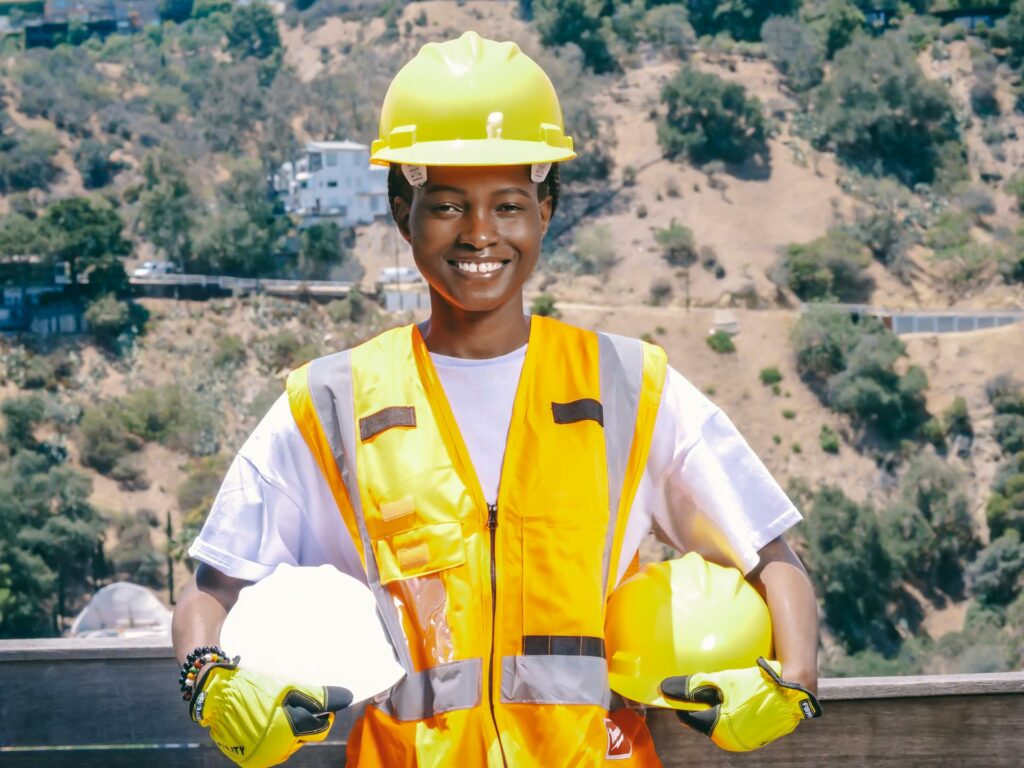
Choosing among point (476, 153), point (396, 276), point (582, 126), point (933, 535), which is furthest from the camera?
point (582, 126)

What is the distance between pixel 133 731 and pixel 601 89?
195 ft

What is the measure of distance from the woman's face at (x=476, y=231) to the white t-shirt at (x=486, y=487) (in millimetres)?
132

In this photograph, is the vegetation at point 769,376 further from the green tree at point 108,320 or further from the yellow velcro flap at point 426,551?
the yellow velcro flap at point 426,551

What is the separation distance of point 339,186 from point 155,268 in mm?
7377

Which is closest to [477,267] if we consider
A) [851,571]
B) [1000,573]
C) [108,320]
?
[851,571]

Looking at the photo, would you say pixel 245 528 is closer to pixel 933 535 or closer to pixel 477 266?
pixel 477 266

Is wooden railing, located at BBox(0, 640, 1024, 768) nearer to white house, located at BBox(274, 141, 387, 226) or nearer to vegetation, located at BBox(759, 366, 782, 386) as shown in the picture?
vegetation, located at BBox(759, 366, 782, 386)

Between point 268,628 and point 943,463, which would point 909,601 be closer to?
point 943,463

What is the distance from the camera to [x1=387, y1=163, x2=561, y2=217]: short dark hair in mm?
2441

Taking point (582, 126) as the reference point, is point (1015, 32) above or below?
above

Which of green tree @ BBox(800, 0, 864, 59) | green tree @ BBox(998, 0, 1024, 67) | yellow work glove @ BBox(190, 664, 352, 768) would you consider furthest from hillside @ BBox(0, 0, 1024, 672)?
yellow work glove @ BBox(190, 664, 352, 768)

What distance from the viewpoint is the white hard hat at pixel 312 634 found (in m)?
2.15

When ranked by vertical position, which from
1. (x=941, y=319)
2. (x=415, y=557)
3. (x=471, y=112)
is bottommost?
(x=941, y=319)

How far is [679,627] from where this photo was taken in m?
2.24
